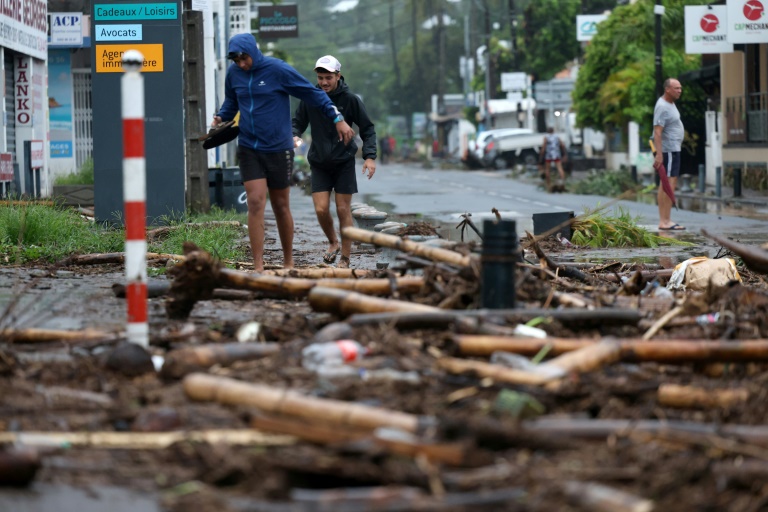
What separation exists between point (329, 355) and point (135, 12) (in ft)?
38.6

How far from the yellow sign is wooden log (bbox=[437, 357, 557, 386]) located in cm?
1169

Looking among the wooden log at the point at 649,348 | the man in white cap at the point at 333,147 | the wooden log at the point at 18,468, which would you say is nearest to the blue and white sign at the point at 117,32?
the man in white cap at the point at 333,147

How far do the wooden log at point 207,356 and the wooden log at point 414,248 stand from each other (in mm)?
1684

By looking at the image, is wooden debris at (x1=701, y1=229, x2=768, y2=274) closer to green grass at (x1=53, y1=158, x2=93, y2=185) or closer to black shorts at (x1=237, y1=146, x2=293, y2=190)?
black shorts at (x1=237, y1=146, x2=293, y2=190)

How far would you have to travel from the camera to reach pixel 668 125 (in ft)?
56.8

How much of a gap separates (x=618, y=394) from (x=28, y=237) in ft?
27.2

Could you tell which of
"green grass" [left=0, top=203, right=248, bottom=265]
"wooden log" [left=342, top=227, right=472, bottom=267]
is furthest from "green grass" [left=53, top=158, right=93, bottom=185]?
"wooden log" [left=342, top=227, right=472, bottom=267]

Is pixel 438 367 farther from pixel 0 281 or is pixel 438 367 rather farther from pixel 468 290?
pixel 0 281

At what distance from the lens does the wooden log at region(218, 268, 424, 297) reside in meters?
7.06

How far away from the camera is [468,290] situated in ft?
21.9

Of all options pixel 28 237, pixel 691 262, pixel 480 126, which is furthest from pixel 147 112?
pixel 480 126

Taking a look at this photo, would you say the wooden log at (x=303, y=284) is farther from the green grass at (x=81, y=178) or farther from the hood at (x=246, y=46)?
the green grass at (x=81, y=178)

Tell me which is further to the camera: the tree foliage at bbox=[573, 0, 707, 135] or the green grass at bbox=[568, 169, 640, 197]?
the tree foliage at bbox=[573, 0, 707, 135]

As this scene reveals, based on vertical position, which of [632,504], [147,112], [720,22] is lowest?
[632,504]
